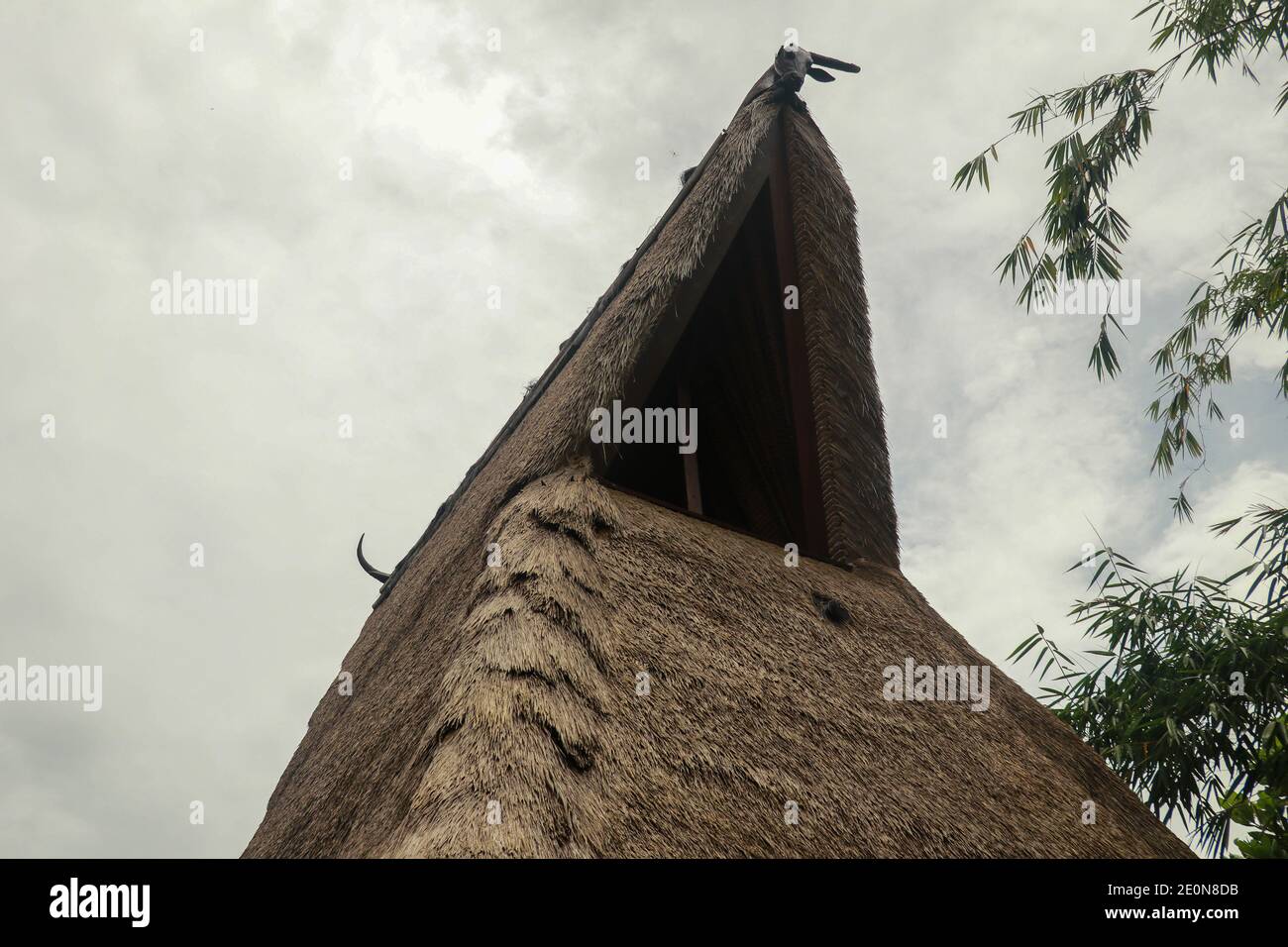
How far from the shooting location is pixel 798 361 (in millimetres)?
4746

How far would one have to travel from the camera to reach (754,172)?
4.48 m

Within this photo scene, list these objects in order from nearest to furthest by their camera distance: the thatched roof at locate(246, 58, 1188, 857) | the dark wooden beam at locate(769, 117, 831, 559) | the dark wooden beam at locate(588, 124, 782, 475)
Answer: the thatched roof at locate(246, 58, 1188, 857) → the dark wooden beam at locate(588, 124, 782, 475) → the dark wooden beam at locate(769, 117, 831, 559)

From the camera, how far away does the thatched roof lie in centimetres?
232

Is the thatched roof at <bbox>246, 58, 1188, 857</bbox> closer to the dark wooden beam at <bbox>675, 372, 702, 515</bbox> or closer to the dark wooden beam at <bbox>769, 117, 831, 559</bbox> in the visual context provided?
the dark wooden beam at <bbox>769, 117, 831, 559</bbox>

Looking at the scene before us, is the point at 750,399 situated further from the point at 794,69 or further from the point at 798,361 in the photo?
the point at 794,69

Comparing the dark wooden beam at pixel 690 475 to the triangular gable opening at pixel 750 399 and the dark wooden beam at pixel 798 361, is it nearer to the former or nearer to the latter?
the triangular gable opening at pixel 750 399

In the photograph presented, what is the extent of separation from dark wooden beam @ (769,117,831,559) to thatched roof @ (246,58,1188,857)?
0.7 inches

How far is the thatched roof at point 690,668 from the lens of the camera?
232cm

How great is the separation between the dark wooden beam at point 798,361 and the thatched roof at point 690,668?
18 millimetres

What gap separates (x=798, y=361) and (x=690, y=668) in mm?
2209

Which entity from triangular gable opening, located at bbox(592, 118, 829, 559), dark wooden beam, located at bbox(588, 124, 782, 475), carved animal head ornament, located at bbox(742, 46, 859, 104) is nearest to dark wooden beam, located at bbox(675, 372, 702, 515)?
triangular gable opening, located at bbox(592, 118, 829, 559)

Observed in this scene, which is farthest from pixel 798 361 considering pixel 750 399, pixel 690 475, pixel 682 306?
pixel 682 306
